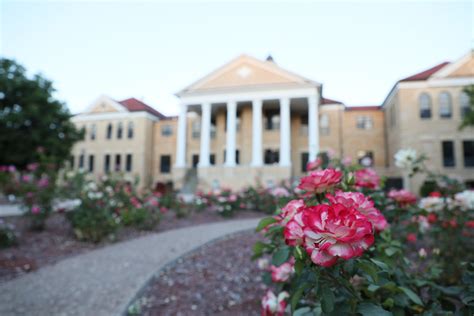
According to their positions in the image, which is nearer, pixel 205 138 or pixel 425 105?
pixel 425 105

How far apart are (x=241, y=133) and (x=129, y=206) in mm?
18443

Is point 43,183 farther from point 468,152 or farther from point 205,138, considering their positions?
point 468,152

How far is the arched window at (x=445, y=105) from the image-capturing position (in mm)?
20062

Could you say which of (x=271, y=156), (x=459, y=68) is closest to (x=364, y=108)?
(x=459, y=68)

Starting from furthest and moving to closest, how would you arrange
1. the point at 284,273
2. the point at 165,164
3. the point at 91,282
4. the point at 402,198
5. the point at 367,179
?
the point at 165,164 < the point at 91,282 < the point at 402,198 < the point at 367,179 < the point at 284,273

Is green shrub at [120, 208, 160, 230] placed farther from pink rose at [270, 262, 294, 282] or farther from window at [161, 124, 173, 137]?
window at [161, 124, 173, 137]

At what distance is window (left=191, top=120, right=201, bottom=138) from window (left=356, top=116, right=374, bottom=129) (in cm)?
1438

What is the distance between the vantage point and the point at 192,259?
4949 mm

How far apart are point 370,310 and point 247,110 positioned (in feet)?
84.2

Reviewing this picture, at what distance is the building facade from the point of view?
19906 millimetres

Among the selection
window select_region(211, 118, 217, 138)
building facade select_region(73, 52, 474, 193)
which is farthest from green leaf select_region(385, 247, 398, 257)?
window select_region(211, 118, 217, 138)

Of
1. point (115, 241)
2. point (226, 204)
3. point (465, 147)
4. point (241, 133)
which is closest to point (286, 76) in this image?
point (241, 133)

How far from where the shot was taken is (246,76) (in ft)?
78.9

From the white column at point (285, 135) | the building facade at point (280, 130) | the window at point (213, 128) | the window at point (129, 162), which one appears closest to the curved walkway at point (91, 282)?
the window at point (129, 162)
